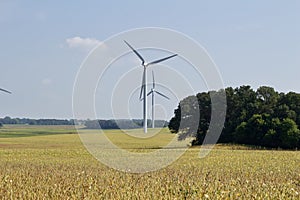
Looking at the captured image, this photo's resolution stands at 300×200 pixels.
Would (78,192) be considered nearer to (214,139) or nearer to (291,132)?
(291,132)

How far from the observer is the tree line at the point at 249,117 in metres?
76.9

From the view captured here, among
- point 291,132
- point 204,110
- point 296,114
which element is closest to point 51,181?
point 291,132

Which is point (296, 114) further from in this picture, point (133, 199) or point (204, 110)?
point (133, 199)

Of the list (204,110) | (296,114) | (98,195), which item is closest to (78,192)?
(98,195)

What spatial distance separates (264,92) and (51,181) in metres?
79.0

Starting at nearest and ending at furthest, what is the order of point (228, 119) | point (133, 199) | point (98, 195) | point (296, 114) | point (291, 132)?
point (133, 199) < point (98, 195) < point (291, 132) < point (296, 114) < point (228, 119)

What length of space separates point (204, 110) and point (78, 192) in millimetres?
81204

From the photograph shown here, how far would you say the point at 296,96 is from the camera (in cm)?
8331

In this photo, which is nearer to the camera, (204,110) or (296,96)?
(296,96)

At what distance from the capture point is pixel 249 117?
8694cm

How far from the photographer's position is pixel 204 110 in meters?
92.7

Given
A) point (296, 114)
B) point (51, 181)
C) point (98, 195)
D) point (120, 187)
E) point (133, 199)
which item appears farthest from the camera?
point (296, 114)

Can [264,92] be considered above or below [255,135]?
above

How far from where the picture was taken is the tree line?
76.9 meters
